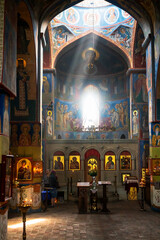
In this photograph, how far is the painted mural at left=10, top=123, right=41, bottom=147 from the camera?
13031 mm

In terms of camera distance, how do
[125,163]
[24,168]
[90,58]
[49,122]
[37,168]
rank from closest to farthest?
[24,168] < [37,168] < [125,163] < [49,122] < [90,58]

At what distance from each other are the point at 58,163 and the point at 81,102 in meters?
7.36

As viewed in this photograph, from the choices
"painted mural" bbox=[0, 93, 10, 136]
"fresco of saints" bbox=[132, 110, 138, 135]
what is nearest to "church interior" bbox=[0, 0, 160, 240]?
"painted mural" bbox=[0, 93, 10, 136]

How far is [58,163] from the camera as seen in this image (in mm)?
22156

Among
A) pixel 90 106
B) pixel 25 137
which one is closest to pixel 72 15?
pixel 90 106

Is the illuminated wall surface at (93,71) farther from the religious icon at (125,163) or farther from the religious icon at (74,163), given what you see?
the religious icon at (74,163)

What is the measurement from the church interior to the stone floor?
744mm

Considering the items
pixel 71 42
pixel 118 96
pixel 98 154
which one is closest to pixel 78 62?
pixel 71 42

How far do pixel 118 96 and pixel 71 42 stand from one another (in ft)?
21.5

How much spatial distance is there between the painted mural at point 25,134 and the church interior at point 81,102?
5cm

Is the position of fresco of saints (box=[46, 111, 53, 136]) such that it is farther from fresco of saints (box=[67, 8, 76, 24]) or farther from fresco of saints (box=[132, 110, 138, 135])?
fresco of saints (box=[67, 8, 76, 24])

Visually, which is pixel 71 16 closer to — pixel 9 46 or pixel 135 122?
pixel 135 122

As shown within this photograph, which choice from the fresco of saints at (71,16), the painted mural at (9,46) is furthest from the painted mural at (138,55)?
the painted mural at (9,46)

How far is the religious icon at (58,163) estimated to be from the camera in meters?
22.1
